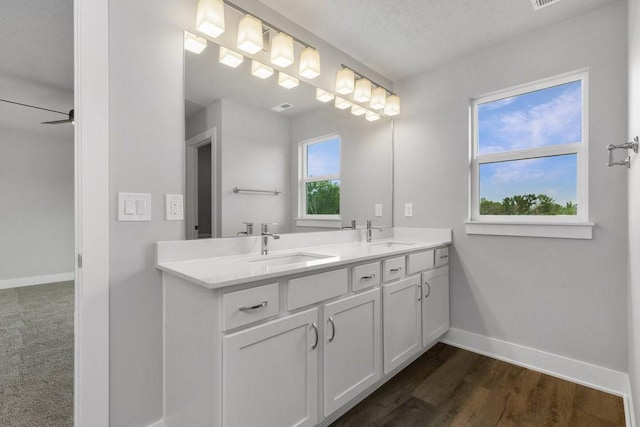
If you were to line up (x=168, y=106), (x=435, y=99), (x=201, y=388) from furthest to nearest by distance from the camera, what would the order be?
1. (x=435, y=99)
2. (x=168, y=106)
3. (x=201, y=388)

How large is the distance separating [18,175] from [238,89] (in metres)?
4.35

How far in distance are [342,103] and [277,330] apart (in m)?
1.84

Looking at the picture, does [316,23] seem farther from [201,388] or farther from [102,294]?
[201,388]

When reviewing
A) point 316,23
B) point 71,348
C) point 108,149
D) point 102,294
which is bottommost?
point 71,348

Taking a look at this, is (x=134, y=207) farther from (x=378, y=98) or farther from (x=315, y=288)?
(x=378, y=98)

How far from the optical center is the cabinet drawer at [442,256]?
7.91 feet

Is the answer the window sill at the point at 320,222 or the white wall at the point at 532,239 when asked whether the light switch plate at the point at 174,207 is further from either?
the white wall at the point at 532,239

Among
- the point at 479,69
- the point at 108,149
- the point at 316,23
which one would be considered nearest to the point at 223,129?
the point at 108,149

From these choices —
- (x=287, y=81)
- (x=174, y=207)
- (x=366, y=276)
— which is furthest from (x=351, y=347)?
(x=287, y=81)

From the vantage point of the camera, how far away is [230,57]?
1713 millimetres

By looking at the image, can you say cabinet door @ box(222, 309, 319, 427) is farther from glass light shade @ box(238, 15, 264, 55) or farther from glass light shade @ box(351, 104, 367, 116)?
glass light shade @ box(351, 104, 367, 116)

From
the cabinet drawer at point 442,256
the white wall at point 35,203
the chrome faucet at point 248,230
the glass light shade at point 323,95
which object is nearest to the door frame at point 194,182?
the chrome faucet at point 248,230

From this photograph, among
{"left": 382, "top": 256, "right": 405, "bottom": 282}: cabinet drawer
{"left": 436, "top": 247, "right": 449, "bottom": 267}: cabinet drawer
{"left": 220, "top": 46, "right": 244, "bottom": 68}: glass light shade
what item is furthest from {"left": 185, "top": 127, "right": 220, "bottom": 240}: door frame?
{"left": 436, "top": 247, "right": 449, "bottom": 267}: cabinet drawer

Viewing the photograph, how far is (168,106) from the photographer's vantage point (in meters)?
1.49
